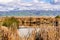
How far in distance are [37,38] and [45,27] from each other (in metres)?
0.77

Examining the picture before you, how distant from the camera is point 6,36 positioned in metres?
16.2

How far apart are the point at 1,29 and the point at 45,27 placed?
2539mm

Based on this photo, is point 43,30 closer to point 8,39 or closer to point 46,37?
point 46,37

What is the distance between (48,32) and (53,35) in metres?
0.33

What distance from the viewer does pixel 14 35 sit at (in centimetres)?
1675

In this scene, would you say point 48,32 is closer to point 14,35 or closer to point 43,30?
point 43,30

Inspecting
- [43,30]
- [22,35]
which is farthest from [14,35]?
[43,30]

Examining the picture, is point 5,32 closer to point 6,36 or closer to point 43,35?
point 6,36

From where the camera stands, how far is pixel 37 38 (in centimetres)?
1655

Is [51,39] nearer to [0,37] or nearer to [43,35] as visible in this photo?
[43,35]

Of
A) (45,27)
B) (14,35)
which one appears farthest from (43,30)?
(14,35)

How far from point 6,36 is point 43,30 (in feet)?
6.82

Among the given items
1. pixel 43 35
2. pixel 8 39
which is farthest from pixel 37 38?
pixel 8 39

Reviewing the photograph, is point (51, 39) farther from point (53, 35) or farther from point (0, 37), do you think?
point (0, 37)
